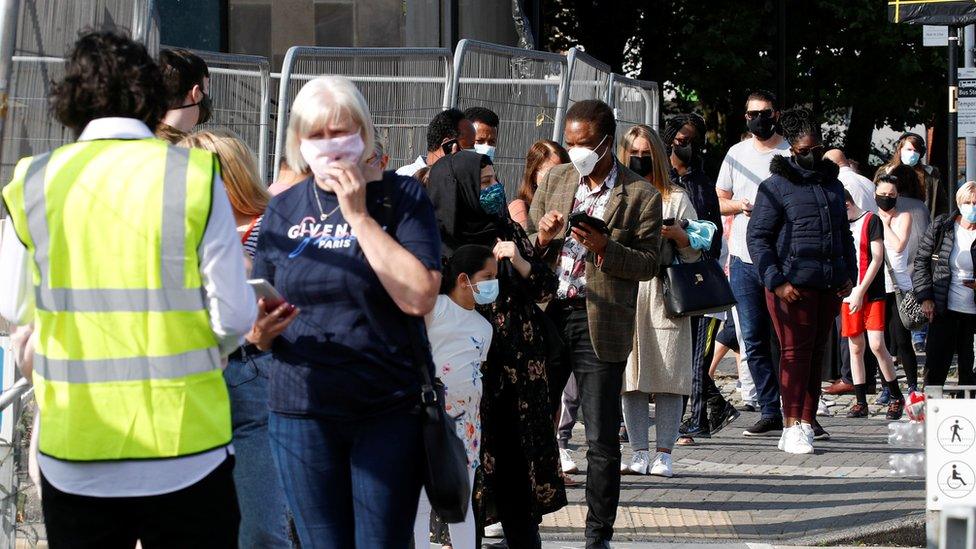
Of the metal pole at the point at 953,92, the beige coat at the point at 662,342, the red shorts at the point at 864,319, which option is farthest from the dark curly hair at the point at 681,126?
the metal pole at the point at 953,92

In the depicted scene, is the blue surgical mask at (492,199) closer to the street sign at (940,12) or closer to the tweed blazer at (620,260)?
the tweed blazer at (620,260)

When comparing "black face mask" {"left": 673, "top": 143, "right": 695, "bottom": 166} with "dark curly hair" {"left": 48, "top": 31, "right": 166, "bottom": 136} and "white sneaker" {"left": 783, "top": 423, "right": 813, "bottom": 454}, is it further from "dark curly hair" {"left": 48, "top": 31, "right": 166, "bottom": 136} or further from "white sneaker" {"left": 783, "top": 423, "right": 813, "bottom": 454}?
"dark curly hair" {"left": 48, "top": 31, "right": 166, "bottom": 136}

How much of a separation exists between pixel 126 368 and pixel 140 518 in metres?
0.34

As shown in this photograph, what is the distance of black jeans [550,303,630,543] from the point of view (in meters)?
6.46

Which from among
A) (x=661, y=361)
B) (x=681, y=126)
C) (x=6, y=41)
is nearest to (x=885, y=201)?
(x=681, y=126)

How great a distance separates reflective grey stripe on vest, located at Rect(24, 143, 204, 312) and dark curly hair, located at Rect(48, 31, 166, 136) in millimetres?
168

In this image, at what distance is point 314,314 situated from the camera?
13.5ft

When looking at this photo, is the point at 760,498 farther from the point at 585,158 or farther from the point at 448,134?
the point at 448,134

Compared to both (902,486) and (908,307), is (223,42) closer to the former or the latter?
(908,307)

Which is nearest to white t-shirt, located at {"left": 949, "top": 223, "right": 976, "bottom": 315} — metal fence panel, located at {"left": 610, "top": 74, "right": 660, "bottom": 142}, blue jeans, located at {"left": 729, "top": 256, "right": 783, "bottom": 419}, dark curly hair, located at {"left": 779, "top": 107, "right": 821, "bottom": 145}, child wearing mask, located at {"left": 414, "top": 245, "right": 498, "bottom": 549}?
blue jeans, located at {"left": 729, "top": 256, "right": 783, "bottom": 419}

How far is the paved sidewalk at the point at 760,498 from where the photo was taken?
281 inches

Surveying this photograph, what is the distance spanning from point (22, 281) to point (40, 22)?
7.69ft

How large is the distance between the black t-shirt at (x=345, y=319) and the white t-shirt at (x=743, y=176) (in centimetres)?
632

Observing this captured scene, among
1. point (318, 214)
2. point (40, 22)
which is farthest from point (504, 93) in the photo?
point (318, 214)
